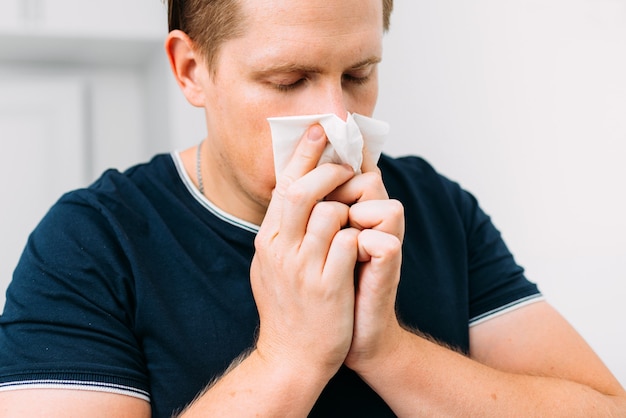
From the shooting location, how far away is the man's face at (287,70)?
1.08 m

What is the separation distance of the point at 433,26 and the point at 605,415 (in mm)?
1438

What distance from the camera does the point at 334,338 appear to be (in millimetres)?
982

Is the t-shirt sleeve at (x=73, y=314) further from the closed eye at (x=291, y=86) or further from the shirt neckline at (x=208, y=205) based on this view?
the closed eye at (x=291, y=86)

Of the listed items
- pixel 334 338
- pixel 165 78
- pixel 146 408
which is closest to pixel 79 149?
pixel 165 78

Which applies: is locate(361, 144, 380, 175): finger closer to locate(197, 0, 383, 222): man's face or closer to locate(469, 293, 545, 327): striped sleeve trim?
locate(197, 0, 383, 222): man's face

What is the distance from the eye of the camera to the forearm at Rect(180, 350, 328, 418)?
987 mm

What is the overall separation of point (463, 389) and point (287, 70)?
1.78 feet

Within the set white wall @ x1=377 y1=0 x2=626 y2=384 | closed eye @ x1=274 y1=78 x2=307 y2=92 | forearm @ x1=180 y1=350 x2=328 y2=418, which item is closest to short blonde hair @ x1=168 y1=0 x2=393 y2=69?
closed eye @ x1=274 y1=78 x2=307 y2=92

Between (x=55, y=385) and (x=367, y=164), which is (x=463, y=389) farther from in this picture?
(x=55, y=385)

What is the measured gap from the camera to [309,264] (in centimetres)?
97

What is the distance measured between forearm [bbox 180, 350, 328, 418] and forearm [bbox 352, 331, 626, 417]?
0.10m

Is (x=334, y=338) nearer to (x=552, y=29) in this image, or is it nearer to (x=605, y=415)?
(x=605, y=415)

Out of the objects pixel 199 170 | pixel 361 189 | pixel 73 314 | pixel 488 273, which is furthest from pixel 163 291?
pixel 488 273

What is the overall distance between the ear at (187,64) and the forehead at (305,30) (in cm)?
17
